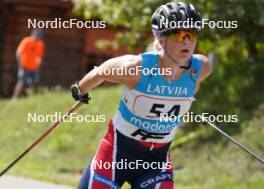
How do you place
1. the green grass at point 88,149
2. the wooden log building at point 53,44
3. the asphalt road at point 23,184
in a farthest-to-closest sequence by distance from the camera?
the wooden log building at point 53,44 < the green grass at point 88,149 < the asphalt road at point 23,184

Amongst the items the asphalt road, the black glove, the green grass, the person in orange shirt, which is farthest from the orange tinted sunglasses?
the person in orange shirt

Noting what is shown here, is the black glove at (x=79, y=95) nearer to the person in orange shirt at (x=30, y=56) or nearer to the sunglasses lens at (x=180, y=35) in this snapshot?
the sunglasses lens at (x=180, y=35)

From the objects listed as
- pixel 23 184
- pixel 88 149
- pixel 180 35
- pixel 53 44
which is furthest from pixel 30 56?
pixel 180 35

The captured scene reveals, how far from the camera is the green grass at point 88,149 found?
1004 centimetres

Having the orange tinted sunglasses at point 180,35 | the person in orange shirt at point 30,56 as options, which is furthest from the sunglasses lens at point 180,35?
the person in orange shirt at point 30,56

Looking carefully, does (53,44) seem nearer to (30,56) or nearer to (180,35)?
(30,56)

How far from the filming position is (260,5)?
35.7 feet

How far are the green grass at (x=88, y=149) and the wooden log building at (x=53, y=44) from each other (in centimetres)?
476

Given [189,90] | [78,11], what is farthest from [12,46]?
[189,90]

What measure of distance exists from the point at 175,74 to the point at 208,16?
6.44 meters

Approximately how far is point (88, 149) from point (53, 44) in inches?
366

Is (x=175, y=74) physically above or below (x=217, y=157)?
above

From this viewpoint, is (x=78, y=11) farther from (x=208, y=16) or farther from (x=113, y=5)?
(x=208, y=16)

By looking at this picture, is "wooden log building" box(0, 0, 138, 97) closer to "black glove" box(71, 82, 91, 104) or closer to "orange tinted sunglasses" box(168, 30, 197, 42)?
"black glove" box(71, 82, 91, 104)
